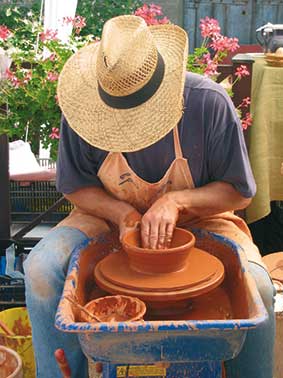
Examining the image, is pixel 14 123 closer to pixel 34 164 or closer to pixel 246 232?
pixel 34 164

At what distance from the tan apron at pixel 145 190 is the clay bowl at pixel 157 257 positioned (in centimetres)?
32

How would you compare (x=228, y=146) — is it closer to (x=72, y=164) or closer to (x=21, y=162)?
(x=72, y=164)

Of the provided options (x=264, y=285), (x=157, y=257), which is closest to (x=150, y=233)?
(x=157, y=257)

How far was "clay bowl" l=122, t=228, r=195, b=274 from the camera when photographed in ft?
6.20

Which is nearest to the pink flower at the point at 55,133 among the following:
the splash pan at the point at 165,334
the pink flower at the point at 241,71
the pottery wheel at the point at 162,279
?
the pink flower at the point at 241,71

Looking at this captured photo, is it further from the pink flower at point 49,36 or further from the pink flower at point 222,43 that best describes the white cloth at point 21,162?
the pink flower at point 222,43

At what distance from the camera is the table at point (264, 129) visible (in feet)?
11.6

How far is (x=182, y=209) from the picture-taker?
85.9 inches

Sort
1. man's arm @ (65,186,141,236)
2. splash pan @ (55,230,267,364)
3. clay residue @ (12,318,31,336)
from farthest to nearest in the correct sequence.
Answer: clay residue @ (12,318,31,336)
man's arm @ (65,186,141,236)
splash pan @ (55,230,267,364)

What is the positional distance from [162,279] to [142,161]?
0.51 metres

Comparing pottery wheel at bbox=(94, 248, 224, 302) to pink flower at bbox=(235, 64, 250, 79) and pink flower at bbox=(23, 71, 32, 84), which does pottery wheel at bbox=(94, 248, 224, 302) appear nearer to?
pink flower at bbox=(23, 71, 32, 84)

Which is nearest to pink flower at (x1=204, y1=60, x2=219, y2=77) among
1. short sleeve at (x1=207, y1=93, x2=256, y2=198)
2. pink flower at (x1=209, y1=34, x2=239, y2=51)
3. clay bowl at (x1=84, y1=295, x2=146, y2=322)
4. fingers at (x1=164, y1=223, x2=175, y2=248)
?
pink flower at (x1=209, y1=34, x2=239, y2=51)

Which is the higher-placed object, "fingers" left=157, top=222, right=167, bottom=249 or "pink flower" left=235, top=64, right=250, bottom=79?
"pink flower" left=235, top=64, right=250, bottom=79

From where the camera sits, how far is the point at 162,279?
6.31 ft
